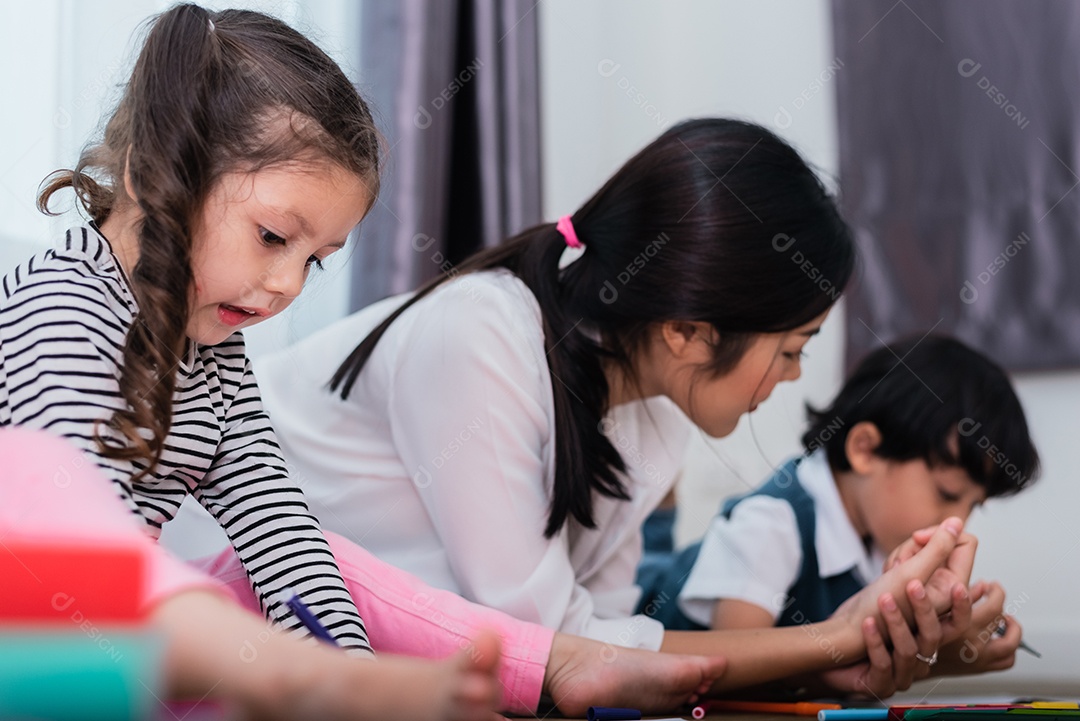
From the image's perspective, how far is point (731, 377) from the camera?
112cm

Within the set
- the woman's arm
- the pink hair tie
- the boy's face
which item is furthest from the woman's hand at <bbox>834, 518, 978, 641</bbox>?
the pink hair tie

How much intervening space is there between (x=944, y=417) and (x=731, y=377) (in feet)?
1.61

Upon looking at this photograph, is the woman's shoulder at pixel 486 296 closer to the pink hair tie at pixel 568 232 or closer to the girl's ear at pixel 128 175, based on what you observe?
the pink hair tie at pixel 568 232

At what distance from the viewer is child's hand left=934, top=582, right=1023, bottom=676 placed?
1075 millimetres

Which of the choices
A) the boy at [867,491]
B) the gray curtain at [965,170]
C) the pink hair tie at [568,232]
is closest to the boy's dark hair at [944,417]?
the boy at [867,491]

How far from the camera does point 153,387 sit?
69cm

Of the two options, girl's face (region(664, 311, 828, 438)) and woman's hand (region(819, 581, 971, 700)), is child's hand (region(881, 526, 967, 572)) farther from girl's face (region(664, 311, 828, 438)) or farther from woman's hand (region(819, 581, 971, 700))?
girl's face (region(664, 311, 828, 438))

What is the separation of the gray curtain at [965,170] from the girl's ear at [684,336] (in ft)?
2.93

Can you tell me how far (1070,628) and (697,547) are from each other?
678mm

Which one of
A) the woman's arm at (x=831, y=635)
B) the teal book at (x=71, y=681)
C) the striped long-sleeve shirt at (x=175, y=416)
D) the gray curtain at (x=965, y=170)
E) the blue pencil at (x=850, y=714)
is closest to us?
the teal book at (x=71, y=681)

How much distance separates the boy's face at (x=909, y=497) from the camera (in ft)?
4.72

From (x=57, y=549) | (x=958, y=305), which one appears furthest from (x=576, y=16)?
(x=57, y=549)

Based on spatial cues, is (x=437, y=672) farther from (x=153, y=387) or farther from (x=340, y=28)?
(x=340, y=28)

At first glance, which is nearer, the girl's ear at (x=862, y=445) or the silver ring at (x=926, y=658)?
the silver ring at (x=926, y=658)
